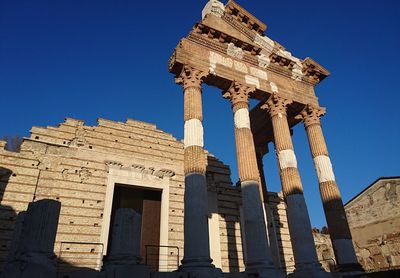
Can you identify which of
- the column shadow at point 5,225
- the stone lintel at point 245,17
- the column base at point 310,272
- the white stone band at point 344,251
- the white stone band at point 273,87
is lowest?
the column base at point 310,272

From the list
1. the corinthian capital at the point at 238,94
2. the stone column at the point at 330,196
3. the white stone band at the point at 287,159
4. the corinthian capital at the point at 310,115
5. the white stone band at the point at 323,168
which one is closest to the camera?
the stone column at the point at 330,196

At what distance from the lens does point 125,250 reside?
693 cm

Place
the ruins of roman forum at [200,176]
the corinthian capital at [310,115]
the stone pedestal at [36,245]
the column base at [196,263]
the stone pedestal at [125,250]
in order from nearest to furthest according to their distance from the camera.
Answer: the stone pedestal at [36,245]
the stone pedestal at [125,250]
the column base at [196,263]
the ruins of roman forum at [200,176]
the corinthian capital at [310,115]

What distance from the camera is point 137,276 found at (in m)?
6.71

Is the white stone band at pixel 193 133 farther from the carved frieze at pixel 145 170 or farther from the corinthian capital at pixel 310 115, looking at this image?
the corinthian capital at pixel 310 115

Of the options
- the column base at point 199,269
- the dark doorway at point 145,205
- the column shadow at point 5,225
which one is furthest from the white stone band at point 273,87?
the column shadow at point 5,225

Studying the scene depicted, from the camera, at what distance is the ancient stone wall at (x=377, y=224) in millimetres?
20828

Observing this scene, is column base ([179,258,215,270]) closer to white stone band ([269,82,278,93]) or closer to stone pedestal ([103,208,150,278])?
stone pedestal ([103,208,150,278])

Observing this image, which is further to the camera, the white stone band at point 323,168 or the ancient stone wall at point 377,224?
the ancient stone wall at point 377,224

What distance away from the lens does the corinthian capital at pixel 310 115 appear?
1496 cm

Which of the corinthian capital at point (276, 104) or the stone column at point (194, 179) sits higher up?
the corinthian capital at point (276, 104)

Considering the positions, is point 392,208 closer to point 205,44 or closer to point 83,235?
point 205,44

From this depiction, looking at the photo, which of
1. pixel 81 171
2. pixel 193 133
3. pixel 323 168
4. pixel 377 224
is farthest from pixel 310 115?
pixel 377 224

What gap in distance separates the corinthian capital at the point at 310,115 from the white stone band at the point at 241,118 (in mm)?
4216
